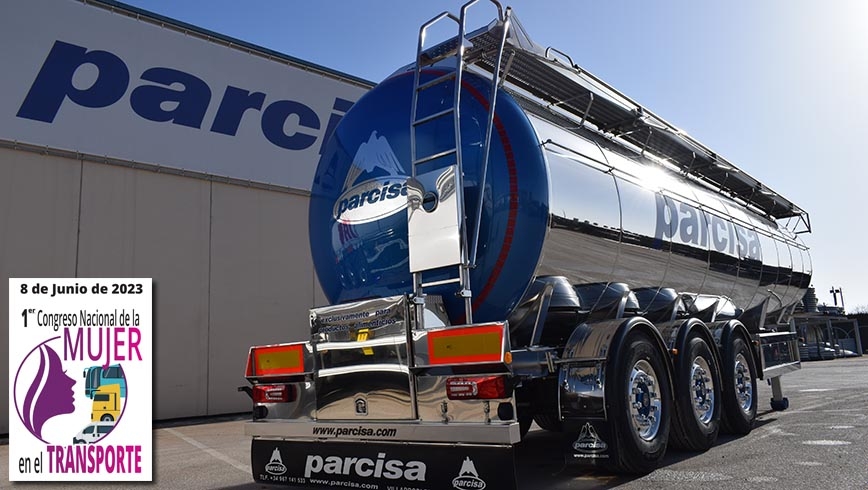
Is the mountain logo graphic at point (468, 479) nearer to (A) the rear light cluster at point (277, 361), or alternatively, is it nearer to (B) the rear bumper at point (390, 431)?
(B) the rear bumper at point (390, 431)

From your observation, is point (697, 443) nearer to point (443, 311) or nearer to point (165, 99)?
point (443, 311)

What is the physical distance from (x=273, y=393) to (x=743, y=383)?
489cm

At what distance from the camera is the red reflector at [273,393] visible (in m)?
4.45

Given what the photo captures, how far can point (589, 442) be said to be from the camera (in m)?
4.15

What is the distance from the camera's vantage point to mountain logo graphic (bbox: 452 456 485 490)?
3424 mm

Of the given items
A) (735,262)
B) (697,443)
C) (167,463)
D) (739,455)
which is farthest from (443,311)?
(735,262)

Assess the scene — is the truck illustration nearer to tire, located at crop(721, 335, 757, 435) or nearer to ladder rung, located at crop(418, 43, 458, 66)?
ladder rung, located at crop(418, 43, 458, 66)

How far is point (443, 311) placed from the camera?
4.22m

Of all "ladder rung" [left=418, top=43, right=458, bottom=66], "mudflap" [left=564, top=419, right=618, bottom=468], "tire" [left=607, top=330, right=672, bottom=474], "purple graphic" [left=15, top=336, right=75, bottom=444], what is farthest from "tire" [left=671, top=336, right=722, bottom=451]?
"purple graphic" [left=15, top=336, right=75, bottom=444]

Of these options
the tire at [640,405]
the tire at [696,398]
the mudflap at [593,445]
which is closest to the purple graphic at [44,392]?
the mudflap at [593,445]

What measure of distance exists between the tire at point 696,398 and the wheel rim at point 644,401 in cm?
52

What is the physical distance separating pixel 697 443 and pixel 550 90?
3.11 m

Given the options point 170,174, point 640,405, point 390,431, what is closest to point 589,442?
point 640,405

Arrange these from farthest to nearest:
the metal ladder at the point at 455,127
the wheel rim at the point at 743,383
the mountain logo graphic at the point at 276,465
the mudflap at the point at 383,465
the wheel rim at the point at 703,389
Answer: the wheel rim at the point at 743,383, the wheel rim at the point at 703,389, the mountain logo graphic at the point at 276,465, the metal ladder at the point at 455,127, the mudflap at the point at 383,465
